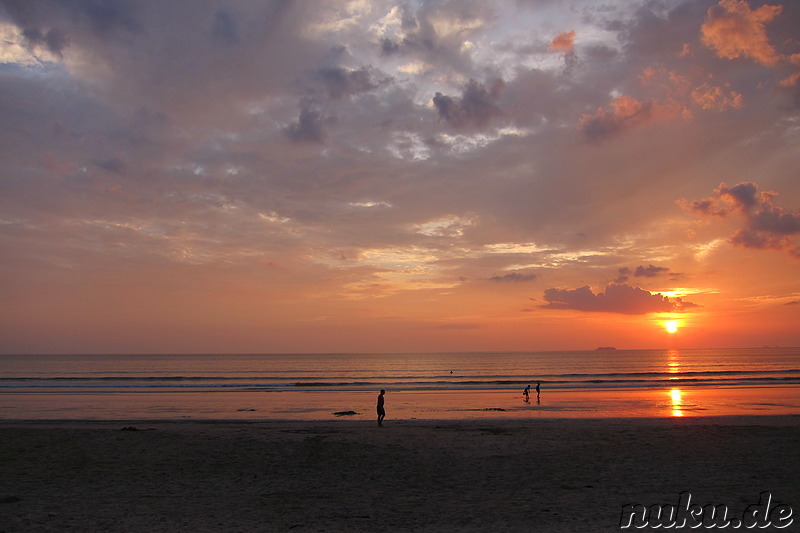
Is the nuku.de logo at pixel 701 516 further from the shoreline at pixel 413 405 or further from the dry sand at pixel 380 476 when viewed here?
the shoreline at pixel 413 405

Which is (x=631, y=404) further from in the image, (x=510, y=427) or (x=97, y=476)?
(x=97, y=476)

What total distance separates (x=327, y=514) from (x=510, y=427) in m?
15.1

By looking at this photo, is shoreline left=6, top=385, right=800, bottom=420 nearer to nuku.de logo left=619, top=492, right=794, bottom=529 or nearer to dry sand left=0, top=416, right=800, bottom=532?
dry sand left=0, top=416, right=800, bottom=532

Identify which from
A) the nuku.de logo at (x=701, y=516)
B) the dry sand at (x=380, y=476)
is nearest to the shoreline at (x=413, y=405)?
the dry sand at (x=380, y=476)

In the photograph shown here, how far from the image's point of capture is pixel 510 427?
997 inches

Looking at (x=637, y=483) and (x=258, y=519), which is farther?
(x=637, y=483)

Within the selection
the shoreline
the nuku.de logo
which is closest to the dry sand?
the nuku.de logo

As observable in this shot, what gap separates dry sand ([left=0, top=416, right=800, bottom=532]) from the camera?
459 inches

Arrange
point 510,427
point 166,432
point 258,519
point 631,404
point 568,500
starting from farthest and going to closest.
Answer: point 631,404, point 510,427, point 166,432, point 568,500, point 258,519

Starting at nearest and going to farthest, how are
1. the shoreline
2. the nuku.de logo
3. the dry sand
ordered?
the nuku.de logo < the dry sand < the shoreline

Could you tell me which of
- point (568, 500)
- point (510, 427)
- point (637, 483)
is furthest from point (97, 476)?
point (510, 427)

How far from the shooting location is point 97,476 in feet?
51.7

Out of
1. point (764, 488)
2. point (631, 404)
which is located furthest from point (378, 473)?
point (631, 404)

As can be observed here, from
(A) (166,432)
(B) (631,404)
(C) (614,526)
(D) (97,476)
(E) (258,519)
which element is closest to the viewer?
(C) (614,526)
